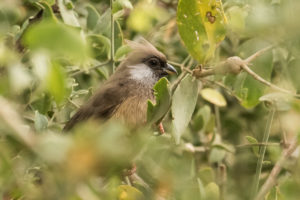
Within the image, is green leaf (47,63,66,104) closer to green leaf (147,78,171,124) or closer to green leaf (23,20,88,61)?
green leaf (23,20,88,61)

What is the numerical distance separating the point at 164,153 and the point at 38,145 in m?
1.51

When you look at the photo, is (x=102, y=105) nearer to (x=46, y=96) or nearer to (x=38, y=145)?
(x=46, y=96)

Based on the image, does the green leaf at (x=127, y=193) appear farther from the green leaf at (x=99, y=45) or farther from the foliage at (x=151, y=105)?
the green leaf at (x=99, y=45)

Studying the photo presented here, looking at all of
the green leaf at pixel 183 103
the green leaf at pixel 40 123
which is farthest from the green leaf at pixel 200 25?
the green leaf at pixel 40 123

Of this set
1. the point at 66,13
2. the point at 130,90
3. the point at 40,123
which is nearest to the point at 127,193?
the point at 40,123

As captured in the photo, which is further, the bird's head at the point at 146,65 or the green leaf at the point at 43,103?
the bird's head at the point at 146,65

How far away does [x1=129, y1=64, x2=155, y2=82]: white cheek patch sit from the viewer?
14.4ft

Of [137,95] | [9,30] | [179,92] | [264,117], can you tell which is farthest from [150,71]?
[179,92]

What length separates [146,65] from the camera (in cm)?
444

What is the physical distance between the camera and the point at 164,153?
A: 2.75 m

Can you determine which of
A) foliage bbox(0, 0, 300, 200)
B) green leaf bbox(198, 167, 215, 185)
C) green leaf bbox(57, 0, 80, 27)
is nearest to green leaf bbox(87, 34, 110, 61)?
foliage bbox(0, 0, 300, 200)

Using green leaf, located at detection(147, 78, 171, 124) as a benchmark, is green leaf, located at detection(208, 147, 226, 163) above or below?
below

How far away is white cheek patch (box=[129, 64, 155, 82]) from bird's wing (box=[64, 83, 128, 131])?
0.22 meters

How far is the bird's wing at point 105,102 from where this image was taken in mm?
3954
